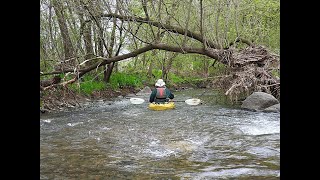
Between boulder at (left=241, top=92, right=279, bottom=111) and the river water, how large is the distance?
49 cm

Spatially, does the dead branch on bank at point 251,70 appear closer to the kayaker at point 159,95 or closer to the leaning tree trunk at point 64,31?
the kayaker at point 159,95

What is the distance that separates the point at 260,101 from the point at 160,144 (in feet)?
19.9

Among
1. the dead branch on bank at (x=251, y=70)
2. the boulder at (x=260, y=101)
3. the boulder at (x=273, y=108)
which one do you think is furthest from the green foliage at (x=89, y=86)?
the boulder at (x=273, y=108)

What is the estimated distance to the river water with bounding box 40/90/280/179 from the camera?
5.24 m

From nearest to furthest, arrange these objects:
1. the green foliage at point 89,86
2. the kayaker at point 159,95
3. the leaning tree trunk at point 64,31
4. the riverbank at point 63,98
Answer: the riverbank at point 63,98 < the kayaker at point 159,95 < the leaning tree trunk at point 64,31 < the green foliage at point 89,86

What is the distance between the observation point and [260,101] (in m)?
12.1

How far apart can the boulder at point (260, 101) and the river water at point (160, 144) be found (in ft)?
1.59

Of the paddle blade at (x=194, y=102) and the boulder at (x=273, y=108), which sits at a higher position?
the paddle blade at (x=194, y=102)

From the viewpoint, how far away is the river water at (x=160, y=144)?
5238 mm

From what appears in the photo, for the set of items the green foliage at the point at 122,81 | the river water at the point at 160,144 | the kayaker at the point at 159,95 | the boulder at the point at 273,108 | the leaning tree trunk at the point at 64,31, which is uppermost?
the leaning tree trunk at the point at 64,31
